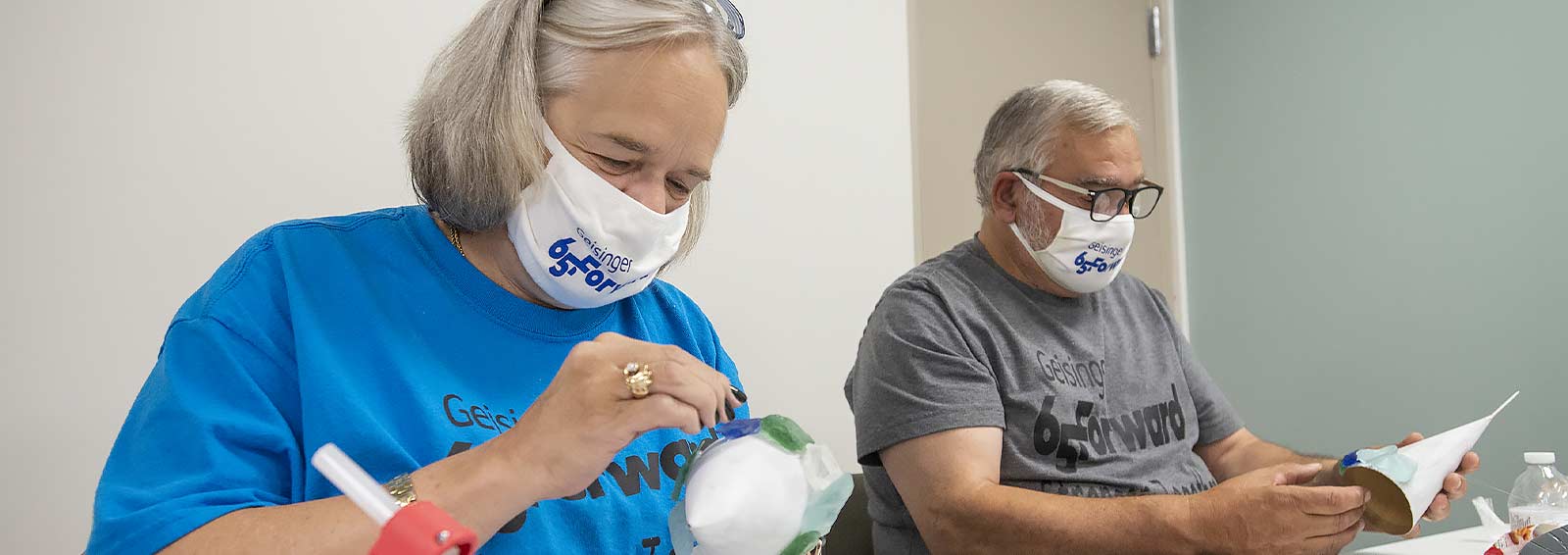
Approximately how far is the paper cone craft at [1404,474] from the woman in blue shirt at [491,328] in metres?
0.92

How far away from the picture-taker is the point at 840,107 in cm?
258

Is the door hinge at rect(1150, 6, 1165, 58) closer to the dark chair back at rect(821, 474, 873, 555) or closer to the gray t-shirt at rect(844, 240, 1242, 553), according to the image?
the gray t-shirt at rect(844, 240, 1242, 553)

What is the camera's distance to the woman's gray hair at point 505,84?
1.11 metres

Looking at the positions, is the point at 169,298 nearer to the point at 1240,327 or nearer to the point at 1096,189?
the point at 1096,189

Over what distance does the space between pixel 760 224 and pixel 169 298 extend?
115cm

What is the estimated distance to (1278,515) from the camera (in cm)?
152

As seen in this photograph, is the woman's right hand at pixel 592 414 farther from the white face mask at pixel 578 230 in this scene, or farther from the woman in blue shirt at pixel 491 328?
the white face mask at pixel 578 230

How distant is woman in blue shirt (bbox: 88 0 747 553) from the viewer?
89cm

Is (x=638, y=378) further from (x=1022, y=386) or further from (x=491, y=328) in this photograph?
(x=1022, y=386)

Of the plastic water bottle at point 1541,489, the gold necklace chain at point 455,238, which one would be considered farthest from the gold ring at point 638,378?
the plastic water bottle at point 1541,489

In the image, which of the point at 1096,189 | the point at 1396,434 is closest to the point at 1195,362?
the point at 1096,189

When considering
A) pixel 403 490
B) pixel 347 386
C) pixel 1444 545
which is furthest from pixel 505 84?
pixel 1444 545

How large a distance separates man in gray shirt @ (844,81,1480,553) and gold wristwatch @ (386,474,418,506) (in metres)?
0.96

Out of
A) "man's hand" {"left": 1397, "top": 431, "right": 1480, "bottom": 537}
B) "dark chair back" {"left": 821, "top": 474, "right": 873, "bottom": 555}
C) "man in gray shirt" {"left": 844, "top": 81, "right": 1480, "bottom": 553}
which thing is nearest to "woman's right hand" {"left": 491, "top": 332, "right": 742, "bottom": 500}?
"man in gray shirt" {"left": 844, "top": 81, "right": 1480, "bottom": 553}
